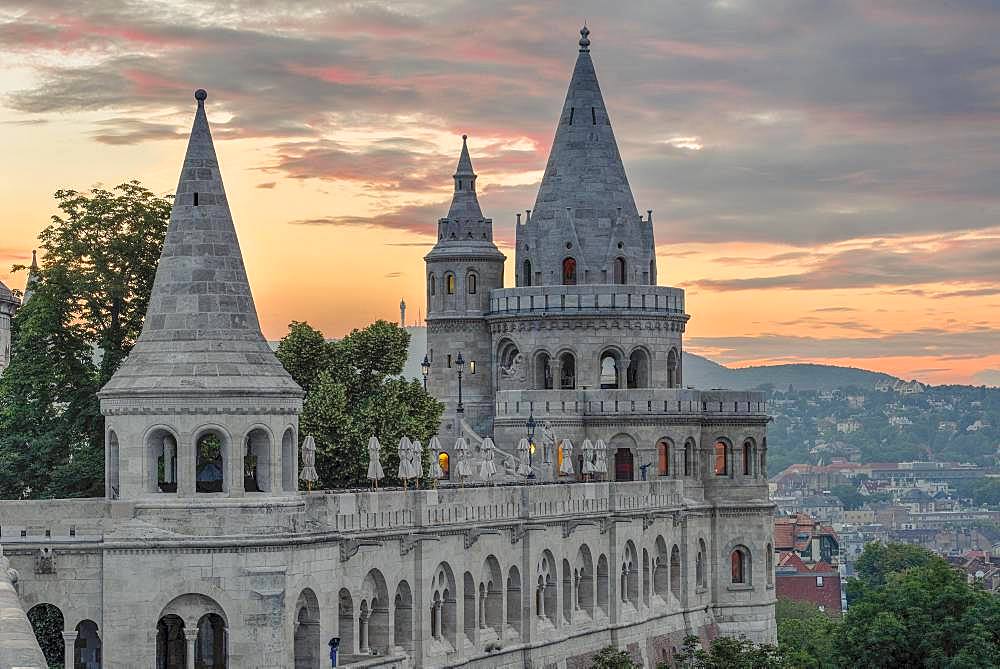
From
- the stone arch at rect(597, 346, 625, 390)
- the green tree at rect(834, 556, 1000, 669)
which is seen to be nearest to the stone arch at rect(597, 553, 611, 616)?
the green tree at rect(834, 556, 1000, 669)

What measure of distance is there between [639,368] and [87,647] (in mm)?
56694

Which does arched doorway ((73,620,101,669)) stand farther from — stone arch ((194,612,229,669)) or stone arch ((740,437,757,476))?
stone arch ((740,437,757,476))

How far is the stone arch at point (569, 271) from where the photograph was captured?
11944cm

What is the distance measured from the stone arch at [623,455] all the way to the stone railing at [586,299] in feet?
22.2

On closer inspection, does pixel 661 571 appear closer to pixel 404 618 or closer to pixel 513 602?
pixel 513 602

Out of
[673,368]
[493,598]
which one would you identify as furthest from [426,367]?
[493,598]

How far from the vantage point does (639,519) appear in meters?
104

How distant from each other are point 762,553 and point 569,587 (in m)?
26.3

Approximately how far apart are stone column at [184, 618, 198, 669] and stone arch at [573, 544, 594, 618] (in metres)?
32.3

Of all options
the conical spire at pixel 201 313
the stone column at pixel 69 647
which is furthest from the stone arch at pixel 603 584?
the stone column at pixel 69 647

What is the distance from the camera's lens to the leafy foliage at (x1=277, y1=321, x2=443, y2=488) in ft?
303

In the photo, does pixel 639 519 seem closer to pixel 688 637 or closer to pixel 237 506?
pixel 688 637

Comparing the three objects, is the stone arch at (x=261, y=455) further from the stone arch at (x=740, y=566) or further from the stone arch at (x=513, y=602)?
the stone arch at (x=740, y=566)

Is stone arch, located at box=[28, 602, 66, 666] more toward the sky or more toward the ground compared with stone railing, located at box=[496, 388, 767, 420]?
more toward the ground
